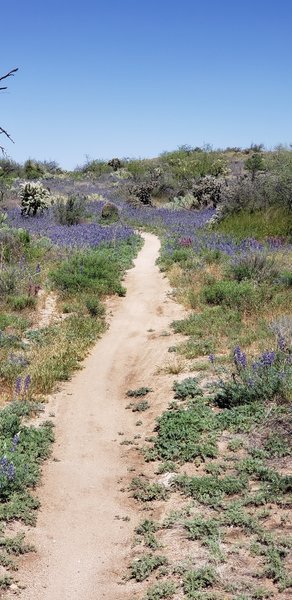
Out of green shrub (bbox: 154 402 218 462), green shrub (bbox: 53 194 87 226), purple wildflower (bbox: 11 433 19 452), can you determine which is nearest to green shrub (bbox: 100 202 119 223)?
green shrub (bbox: 53 194 87 226)

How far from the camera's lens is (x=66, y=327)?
1070 cm

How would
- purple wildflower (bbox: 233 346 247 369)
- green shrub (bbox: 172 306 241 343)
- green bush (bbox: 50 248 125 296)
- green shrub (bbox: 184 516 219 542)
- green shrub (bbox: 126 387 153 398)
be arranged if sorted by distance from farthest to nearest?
green bush (bbox: 50 248 125 296)
green shrub (bbox: 172 306 241 343)
green shrub (bbox: 126 387 153 398)
purple wildflower (bbox: 233 346 247 369)
green shrub (bbox: 184 516 219 542)

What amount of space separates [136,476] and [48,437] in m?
1.35

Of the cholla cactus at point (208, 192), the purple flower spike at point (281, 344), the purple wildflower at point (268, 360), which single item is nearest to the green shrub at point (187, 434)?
the purple wildflower at point (268, 360)

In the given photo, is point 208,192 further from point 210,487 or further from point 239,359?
point 210,487

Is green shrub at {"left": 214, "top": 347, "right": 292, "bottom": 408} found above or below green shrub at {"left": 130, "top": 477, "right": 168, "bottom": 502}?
above

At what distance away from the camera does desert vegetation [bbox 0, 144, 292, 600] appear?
450cm

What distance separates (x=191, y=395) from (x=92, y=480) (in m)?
2.23

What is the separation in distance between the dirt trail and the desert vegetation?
166 millimetres

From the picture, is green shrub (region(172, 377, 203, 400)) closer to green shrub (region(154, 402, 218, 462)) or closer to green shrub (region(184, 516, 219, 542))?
green shrub (region(154, 402, 218, 462))

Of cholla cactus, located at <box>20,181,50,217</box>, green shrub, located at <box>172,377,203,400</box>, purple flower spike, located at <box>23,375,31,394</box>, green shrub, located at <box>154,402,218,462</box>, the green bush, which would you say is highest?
cholla cactus, located at <box>20,181,50,217</box>

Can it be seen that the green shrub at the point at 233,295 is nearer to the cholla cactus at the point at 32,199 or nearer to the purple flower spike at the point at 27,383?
the purple flower spike at the point at 27,383

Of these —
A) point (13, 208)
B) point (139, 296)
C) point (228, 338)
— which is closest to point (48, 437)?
point (228, 338)

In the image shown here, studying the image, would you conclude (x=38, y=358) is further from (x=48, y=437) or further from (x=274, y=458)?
(x=274, y=458)
